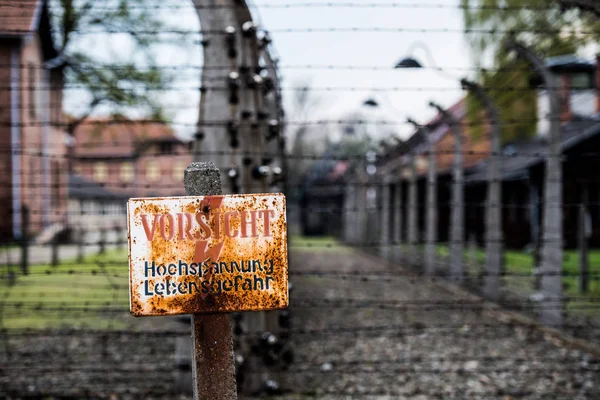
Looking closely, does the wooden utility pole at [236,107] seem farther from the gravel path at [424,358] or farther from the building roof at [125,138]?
the gravel path at [424,358]

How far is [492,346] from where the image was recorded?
672 centimetres

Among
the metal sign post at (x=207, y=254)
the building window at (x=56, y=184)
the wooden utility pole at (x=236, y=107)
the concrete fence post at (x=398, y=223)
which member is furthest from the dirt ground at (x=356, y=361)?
the concrete fence post at (x=398, y=223)

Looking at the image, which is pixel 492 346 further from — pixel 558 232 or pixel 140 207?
pixel 140 207

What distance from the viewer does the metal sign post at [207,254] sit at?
75.5 inches

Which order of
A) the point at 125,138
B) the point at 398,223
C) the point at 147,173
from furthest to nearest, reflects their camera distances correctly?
the point at 125,138, the point at 398,223, the point at 147,173

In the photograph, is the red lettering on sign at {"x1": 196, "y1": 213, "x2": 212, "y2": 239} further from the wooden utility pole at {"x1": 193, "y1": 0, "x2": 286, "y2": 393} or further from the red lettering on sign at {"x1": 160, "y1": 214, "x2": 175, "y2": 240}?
the wooden utility pole at {"x1": 193, "y1": 0, "x2": 286, "y2": 393}

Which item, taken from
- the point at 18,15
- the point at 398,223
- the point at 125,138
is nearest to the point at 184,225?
the point at 18,15

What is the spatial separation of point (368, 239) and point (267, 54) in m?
19.2

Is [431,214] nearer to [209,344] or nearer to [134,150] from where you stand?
[134,150]

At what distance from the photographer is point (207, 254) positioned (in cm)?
192

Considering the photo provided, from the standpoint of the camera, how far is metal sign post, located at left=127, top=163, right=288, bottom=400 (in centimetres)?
192

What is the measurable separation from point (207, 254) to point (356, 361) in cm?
438

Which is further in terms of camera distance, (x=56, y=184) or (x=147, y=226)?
(x=56, y=184)

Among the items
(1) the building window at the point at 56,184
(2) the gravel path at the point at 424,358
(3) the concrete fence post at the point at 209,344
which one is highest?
(1) the building window at the point at 56,184
